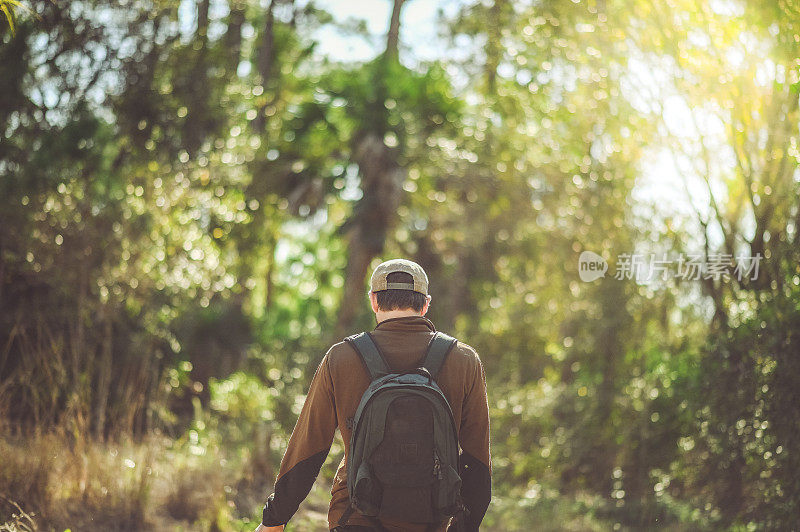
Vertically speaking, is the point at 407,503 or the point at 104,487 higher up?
the point at 104,487

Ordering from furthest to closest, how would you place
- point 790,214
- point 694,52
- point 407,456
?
point 694,52
point 790,214
point 407,456

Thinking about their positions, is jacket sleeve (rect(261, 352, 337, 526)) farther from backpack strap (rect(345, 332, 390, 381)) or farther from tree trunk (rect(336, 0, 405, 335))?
tree trunk (rect(336, 0, 405, 335))

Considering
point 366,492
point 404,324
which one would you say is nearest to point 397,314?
point 404,324

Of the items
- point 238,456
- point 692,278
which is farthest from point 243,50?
point 692,278

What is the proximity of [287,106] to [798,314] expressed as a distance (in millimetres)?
12837

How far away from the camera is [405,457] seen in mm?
2764

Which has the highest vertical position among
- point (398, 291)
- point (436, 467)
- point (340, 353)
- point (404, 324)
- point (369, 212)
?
point (369, 212)

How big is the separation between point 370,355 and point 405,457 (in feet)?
1.21

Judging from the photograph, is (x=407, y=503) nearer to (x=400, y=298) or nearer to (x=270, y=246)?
(x=400, y=298)

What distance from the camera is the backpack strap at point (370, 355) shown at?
2891mm

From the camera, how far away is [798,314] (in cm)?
649

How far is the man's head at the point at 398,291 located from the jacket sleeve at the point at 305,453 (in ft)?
0.89

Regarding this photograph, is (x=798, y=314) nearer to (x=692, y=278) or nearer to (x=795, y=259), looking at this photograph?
(x=795, y=259)

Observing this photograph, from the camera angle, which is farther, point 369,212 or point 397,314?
point 369,212
